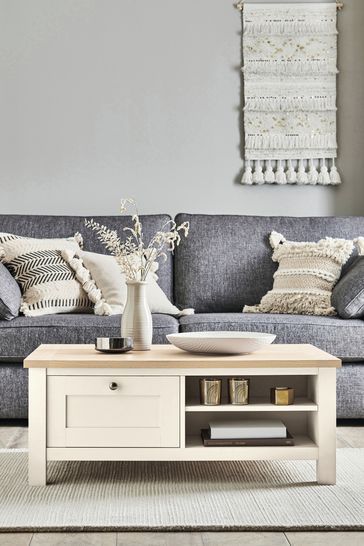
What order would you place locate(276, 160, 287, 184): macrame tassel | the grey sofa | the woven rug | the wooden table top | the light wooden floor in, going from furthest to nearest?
locate(276, 160, 287, 184): macrame tassel → the grey sofa → the wooden table top → the woven rug → the light wooden floor

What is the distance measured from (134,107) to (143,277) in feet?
6.54

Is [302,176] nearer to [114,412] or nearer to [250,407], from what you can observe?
[250,407]

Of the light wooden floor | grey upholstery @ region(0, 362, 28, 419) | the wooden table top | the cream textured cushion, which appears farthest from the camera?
the cream textured cushion

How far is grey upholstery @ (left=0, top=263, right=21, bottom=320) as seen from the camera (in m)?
3.36

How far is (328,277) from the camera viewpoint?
147 inches

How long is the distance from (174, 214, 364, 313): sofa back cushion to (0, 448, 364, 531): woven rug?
1352 millimetres

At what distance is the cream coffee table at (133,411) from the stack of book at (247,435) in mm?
23

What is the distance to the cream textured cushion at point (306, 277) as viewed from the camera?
3.68 meters

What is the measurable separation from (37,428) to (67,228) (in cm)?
176

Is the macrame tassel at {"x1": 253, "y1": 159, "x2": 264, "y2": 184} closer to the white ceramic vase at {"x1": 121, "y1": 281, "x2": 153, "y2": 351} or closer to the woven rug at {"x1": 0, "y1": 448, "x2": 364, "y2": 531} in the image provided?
the white ceramic vase at {"x1": 121, "y1": 281, "x2": 153, "y2": 351}

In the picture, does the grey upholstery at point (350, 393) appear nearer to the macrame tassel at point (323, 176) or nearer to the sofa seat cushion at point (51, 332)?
the sofa seat cushion at point (51, 332)

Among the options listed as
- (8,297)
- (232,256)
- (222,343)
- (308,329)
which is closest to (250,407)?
(222,343)

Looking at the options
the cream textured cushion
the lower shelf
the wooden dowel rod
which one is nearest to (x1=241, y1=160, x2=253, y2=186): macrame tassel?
the cream textured cushion

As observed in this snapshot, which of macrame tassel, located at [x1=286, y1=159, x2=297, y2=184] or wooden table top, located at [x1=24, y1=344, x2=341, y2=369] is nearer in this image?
wooden table top, located at [x1=24, y1=344, x2=341, y2=369]
